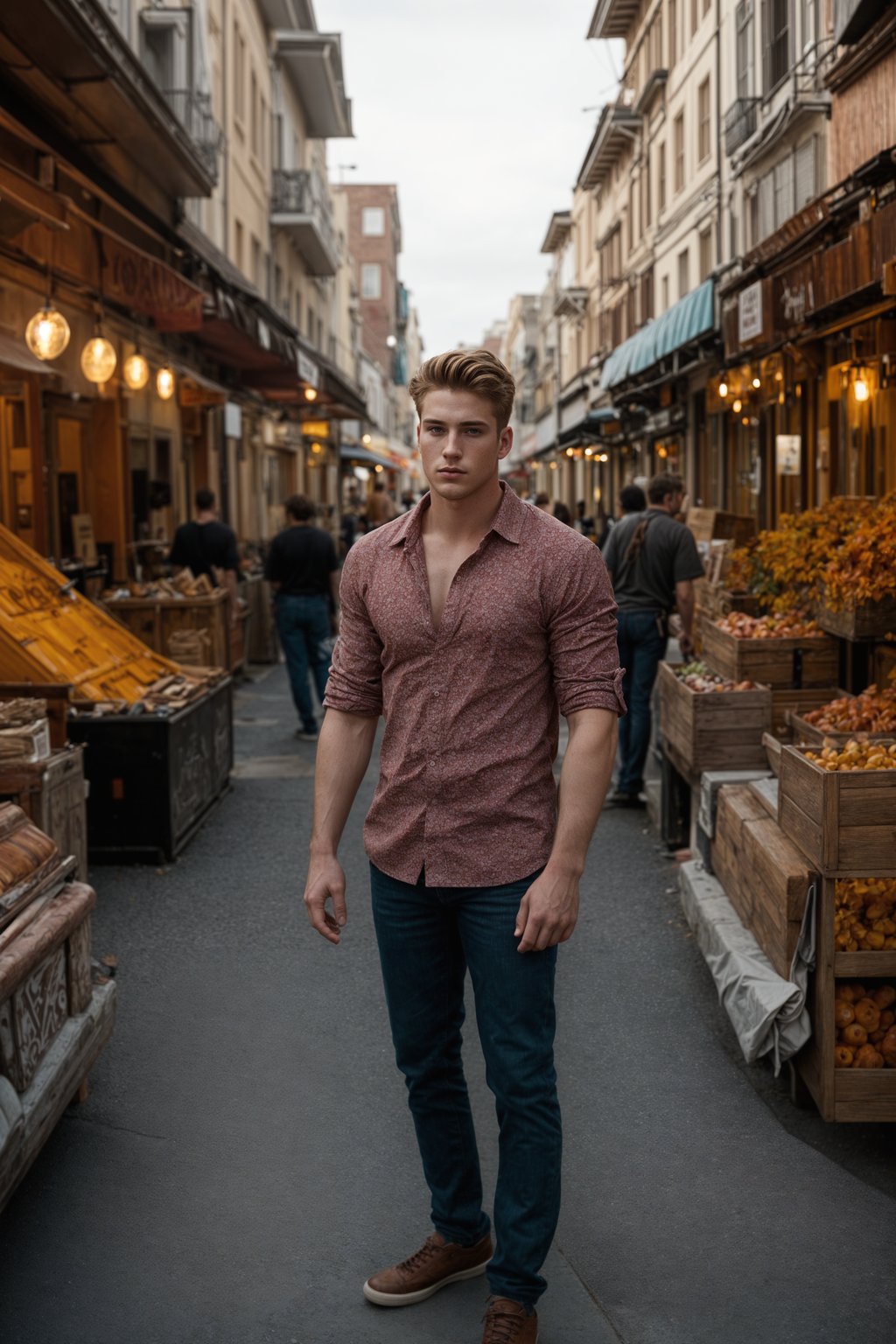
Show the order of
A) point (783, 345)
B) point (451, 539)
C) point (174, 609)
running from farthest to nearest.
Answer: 1. point (783, 345)
2. point (174, 609)
3. point (451, 539)

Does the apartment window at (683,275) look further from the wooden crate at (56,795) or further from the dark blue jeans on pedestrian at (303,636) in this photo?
the wooden crate at (56,795)

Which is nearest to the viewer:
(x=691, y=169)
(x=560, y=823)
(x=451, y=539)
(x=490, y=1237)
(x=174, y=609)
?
(x=560, y=823)

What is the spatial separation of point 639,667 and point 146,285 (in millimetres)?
5291

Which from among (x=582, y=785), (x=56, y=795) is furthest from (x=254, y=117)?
(x=582, y=785)

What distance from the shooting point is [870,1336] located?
3.17 meters

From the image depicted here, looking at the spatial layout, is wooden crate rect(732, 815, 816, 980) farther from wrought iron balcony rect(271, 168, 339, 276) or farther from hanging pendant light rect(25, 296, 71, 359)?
wrought iron balcony rect(271, 168, 339, 276)

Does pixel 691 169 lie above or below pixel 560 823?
above

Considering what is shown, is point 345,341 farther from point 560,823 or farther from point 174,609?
point 560,823

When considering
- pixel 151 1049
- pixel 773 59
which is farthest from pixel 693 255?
pixel 151 1049

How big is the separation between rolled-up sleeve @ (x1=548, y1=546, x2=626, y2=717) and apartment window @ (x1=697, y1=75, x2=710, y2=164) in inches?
933

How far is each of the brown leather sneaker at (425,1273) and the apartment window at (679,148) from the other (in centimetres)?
2678

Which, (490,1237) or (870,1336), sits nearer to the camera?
(870,1336)

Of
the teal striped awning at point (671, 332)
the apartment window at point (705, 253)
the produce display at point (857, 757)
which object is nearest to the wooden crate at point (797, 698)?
the produce display at point (857, 757)

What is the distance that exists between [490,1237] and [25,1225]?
1.24 meters
